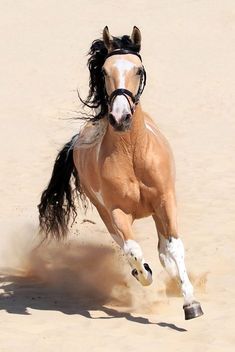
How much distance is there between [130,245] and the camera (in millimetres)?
5957

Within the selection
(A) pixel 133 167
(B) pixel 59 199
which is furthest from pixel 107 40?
(B) pixel 59 199

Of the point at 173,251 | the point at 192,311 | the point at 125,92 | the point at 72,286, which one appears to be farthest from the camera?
the point at 72,286

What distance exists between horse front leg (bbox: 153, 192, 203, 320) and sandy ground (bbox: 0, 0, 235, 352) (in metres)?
0.17

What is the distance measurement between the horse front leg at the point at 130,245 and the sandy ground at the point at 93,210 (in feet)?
1.11

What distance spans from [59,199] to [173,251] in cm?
204

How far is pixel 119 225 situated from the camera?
5.99 metres

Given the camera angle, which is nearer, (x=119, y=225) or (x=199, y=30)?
(x=119, y=225)

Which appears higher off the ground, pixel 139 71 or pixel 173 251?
pixel 139 71

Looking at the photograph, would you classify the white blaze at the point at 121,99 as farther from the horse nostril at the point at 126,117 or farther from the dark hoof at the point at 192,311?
the dark hoof at the point at 192,311

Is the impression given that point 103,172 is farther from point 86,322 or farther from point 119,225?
point 86,322

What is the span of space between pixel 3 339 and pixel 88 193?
1586 mm

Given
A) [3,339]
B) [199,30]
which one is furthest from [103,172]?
[199,30]

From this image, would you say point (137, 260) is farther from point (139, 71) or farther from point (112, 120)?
point (139, 71)

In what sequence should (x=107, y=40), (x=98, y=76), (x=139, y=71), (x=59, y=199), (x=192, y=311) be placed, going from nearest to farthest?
(x=139, y=71) < (x=192, y=311) < (x=107, y=40) < (x=98, y=76) < (x=59, y=199)
